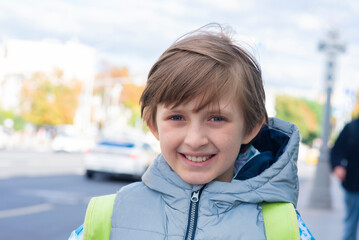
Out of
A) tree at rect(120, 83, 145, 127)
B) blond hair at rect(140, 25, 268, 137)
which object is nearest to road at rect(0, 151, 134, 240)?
blond hair at rect(140, 25, 268, 137)

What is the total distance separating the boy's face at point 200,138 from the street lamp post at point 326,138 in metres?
10.3

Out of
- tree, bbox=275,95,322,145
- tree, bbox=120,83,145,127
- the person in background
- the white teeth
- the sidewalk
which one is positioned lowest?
tree, bbox=275,95,322,145

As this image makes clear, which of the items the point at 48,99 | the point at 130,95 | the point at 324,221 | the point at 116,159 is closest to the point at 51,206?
the point at 324,221

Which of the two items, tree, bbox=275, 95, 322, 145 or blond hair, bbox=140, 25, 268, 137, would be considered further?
tree, bbox=275, 95, 322, 145

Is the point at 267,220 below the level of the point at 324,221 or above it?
above

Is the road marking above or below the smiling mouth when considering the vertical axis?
below

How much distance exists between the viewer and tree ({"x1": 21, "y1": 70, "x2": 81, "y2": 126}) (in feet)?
159

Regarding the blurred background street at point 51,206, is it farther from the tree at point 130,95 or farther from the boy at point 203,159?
the tree at point 130,95

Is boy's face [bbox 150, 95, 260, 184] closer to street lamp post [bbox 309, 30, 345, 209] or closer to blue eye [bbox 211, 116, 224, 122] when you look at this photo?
blue eye [bbox 211, 116, 224, 122]

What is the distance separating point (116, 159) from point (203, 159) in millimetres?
14339

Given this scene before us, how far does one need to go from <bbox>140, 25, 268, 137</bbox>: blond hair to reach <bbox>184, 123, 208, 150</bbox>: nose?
6 cm

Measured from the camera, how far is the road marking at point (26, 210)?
8.84m

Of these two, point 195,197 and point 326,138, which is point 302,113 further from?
point 195,197

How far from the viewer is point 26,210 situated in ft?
30.9
